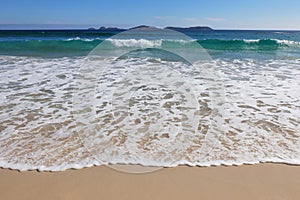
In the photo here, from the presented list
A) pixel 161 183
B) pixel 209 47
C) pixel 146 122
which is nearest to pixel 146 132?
pixel 146 122

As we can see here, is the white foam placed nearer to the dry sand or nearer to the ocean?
the ocean

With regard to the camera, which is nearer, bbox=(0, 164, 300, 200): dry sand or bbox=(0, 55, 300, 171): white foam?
bbox=(0, 164, 300, 200): dry sand

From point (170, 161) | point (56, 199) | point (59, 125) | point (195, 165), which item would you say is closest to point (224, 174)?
point (195, 165)

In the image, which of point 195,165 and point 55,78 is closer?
point 195,165

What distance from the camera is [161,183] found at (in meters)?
2.47

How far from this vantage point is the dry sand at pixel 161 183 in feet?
7.56

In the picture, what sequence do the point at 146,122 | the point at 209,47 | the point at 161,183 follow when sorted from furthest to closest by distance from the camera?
the point at 209,47
the point at 146,122
the point at 161,183

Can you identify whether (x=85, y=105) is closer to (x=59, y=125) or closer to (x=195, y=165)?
(x=59, y=125)

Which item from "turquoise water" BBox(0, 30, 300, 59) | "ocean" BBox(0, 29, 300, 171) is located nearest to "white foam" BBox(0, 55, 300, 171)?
"ocean" BBox(0, 29, 300, 171)

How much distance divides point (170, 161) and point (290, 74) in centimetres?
664

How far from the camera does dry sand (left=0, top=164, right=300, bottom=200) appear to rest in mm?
2305

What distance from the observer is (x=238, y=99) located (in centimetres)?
522

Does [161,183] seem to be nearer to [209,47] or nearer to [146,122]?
[146,122]

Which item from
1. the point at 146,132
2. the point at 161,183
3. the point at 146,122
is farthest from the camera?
the point at 146,122
